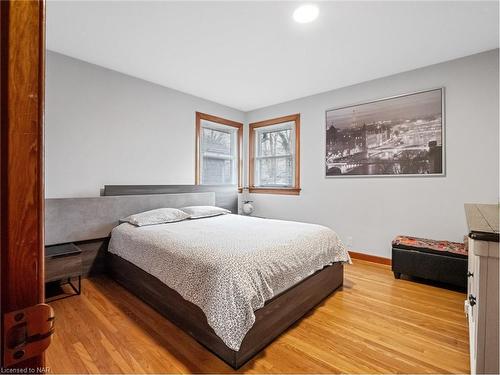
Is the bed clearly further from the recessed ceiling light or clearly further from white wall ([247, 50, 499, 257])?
the recessed ceiling light

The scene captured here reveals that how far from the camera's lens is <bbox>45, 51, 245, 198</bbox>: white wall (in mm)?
2859

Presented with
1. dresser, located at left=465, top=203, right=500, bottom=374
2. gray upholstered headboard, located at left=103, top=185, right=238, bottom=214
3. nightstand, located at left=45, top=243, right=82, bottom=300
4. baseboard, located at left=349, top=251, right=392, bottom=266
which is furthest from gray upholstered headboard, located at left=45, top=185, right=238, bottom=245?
dresser, located at left=465, top=203, right=500, bottom=374

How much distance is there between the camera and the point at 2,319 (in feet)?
1.35

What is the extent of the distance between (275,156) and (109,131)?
2800 mm

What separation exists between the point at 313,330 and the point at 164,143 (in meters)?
3.16

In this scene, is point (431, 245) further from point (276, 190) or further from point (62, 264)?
point (62, 264)

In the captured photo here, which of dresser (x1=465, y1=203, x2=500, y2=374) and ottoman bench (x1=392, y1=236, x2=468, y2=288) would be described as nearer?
dresser (x1=465, y1=203, x2=500, y2=374)

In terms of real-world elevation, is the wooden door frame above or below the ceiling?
below

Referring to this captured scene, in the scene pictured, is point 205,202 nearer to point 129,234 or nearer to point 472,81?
point 129,234

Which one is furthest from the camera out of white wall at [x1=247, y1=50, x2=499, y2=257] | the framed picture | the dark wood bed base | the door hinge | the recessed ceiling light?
the framed picture

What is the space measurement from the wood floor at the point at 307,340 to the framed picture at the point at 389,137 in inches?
63.1

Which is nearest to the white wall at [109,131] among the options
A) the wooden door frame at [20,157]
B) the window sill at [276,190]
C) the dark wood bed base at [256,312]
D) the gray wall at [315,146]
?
the gray wall at [315,146]

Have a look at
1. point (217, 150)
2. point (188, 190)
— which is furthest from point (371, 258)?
point (217, 150)

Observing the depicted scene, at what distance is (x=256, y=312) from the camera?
67.6 inches
